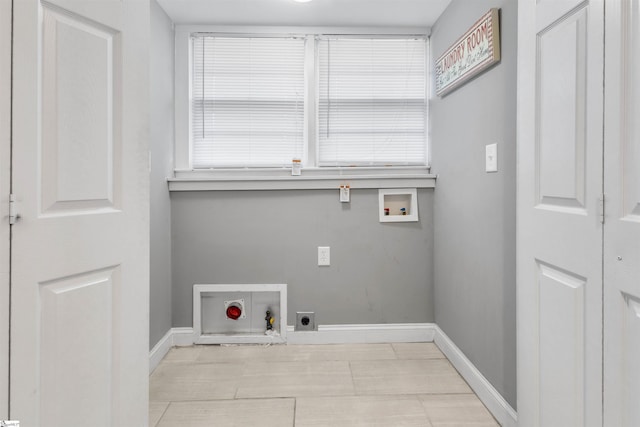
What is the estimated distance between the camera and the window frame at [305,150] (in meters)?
2.44

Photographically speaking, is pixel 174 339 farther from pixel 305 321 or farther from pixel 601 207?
pixel 601 207

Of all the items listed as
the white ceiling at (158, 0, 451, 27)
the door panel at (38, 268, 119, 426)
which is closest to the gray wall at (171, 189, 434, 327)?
the white ceiling at (158, 0, 451, 27)

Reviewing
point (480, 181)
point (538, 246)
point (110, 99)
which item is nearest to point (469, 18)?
point (480, 181)

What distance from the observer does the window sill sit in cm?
242

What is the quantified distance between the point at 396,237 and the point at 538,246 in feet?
4.30

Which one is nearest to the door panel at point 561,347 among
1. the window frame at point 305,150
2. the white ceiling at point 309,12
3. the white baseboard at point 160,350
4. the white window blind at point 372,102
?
the window frame at point 305,150

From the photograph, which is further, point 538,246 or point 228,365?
point 228,365

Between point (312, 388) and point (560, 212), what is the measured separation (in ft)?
4.65

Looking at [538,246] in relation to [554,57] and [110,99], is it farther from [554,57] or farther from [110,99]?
[110,99]

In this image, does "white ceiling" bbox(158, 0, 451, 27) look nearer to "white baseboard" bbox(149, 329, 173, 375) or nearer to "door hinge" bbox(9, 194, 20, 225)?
"door hinge" bbox(9, 194, 20, 225)

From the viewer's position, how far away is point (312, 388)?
192cm

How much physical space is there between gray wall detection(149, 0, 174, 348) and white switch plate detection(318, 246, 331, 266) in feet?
3.19

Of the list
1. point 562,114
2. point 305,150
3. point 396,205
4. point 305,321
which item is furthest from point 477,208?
point 305,321

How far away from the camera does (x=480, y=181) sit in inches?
72.0
